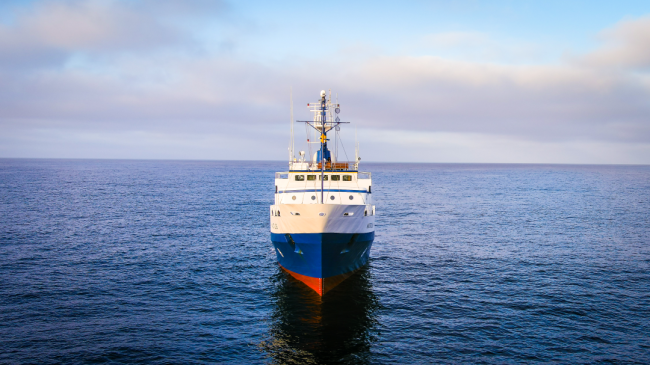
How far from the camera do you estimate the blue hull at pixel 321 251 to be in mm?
27859

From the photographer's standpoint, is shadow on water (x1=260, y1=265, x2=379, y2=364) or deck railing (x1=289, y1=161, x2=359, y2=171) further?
deck railing (x1=289, y1=161, x2=359, y2=171)

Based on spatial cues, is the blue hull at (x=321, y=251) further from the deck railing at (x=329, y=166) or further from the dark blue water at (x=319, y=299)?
the deck railing at (x=329, y=166)

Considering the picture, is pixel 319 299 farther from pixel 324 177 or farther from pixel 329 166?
pixel 329 166

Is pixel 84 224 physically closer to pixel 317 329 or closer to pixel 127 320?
pixel 127 320

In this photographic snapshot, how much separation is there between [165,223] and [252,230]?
1490 cm

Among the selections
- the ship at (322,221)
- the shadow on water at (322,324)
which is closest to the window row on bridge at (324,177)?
the ship at (322,221)

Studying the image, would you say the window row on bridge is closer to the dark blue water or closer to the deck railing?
the deck railing

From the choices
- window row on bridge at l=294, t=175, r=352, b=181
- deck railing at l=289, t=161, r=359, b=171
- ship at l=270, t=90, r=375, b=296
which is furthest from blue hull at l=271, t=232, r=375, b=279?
deck railing at l=289, t=161, r=359, b=171

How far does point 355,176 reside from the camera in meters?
34.9

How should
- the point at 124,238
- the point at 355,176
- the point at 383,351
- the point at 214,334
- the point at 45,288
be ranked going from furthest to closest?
the point at 124,238 < the point at 355,176 < the point at 45,288 < the point at 214,334 < the point at 383,351

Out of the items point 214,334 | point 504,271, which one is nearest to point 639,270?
point 504,271

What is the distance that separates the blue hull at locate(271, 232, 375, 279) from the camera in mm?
27859

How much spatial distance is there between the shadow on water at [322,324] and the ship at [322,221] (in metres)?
1.15

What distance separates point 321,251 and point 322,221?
242 centimetres
